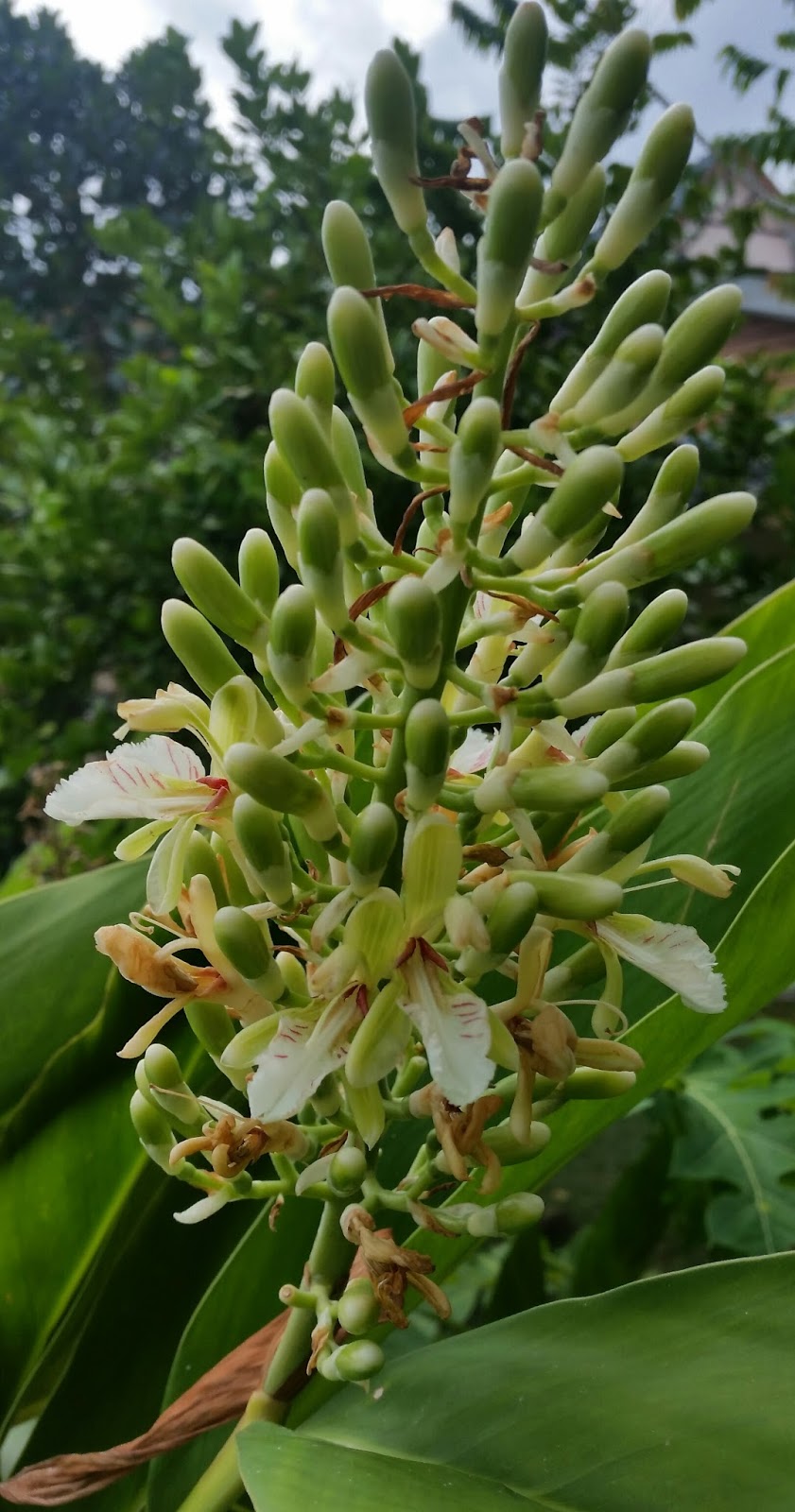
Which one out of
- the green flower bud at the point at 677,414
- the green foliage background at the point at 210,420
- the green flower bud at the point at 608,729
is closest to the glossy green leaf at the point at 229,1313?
the green flower bud at the point at 608,729

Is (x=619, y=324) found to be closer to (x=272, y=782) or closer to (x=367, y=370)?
(x=367, y=370)

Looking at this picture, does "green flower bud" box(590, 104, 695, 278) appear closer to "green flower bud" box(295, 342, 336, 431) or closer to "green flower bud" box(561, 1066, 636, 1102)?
"green flower bud" box(295, 342, 336, 431)

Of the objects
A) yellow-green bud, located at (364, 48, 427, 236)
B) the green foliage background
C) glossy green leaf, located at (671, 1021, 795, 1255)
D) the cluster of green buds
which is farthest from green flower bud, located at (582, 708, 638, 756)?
the green foliage background

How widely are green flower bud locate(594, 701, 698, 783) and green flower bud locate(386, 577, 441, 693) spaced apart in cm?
8

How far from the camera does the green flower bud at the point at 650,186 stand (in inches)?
14.3

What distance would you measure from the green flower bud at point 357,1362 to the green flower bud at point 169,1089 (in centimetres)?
11

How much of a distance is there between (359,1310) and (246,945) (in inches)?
5.9

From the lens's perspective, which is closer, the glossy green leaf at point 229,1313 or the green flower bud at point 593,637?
the green flower bud at point 593,637

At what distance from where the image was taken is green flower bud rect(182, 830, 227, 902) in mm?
400

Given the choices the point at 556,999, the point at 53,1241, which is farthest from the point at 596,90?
the point at 53,1241

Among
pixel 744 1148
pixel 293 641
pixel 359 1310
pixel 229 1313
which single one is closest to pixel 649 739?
pixel 293 641

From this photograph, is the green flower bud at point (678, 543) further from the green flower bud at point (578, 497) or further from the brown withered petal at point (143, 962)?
the brown withered petal at point (143, 962)

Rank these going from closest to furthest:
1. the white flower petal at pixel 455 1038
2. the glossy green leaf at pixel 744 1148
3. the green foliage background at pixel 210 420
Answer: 1. the white flower petal at pixel 455 1038
2. the glossy green leaf at pixel 744 1148
3. the green foliage background at pixel 210 420

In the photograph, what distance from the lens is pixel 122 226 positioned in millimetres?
1876
